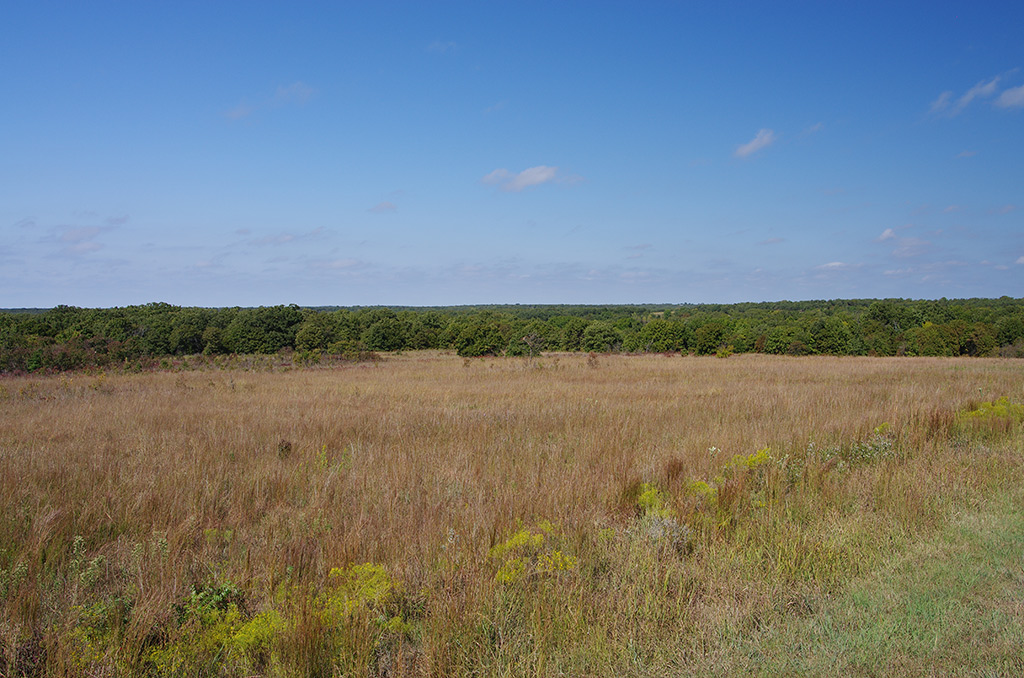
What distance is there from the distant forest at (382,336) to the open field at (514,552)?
71.7 feet

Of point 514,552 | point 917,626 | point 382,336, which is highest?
point 382,336

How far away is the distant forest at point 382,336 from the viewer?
25.1 m

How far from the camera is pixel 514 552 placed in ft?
11.9

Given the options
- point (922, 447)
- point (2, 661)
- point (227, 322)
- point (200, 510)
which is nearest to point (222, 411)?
point (200, 510)

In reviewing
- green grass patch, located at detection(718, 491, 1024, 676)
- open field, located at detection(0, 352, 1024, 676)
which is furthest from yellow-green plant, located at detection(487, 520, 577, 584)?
green grass patch, located at detection(718, 491, 1024, 676)

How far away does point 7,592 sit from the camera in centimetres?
298

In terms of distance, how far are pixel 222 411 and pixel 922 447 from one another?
41.1ft

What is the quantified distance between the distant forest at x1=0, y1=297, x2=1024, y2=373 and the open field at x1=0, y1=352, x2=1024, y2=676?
71.7ft

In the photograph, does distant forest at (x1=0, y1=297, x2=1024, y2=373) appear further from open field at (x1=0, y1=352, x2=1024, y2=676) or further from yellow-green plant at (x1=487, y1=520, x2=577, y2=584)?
yellow-green plant at (x1=487, y1=520, x2=577, y2=584)

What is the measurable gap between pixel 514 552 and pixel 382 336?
75412 millimetres

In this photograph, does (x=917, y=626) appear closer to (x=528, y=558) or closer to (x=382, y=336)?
(x=528, y=558)

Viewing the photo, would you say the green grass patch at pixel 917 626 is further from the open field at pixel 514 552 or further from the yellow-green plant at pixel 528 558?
the yellow-green plant at pixel 528 558

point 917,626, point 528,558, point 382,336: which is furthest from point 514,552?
→ point 382,336

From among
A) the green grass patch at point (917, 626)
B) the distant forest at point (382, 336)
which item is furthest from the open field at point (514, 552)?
the distant forest at point (382, 336)
